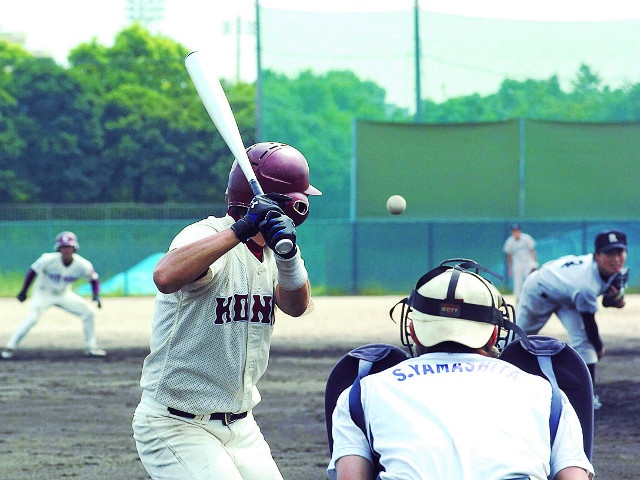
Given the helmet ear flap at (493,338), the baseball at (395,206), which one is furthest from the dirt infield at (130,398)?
the helmet ear flap at (493,338)

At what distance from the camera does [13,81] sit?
56.4 metres

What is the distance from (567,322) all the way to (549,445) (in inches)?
244

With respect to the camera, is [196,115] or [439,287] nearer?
[439,287]

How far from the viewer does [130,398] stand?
9.73 m

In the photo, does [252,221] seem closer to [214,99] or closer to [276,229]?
[276,229]

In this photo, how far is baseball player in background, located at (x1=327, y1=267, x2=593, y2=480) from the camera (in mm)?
2428

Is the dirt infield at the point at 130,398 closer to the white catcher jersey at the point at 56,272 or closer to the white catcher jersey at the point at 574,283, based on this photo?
the white catcher jersey at the point at 56,272

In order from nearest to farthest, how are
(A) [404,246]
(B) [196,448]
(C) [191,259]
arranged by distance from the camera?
(C) [191,259] → (B) [196,448] → (A) [404,246]

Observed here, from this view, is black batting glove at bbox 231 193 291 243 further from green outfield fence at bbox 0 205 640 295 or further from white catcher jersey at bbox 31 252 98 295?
green outfield fence at bbox 0 205 640 295

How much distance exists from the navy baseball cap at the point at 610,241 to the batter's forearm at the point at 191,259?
530cm

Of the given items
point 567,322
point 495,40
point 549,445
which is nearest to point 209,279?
point 549,445

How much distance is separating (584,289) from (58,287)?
748cm

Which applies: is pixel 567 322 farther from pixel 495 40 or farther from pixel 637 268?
pixel 495 40

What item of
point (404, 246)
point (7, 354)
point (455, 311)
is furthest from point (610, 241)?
point (404, 246)
